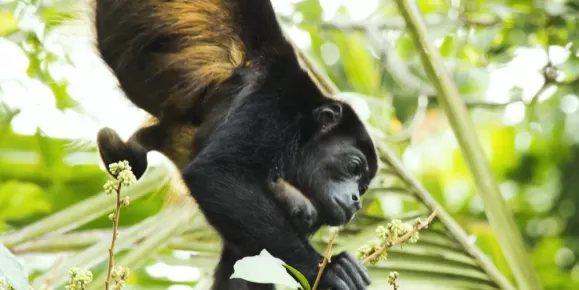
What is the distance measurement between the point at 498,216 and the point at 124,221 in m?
1.36

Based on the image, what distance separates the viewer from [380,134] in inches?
117

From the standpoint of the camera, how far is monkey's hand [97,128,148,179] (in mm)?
2535

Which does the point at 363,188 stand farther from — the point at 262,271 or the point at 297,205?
the point at 262,271

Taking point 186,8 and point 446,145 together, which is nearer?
point 186,8

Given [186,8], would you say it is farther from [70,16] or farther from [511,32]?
[511,32]

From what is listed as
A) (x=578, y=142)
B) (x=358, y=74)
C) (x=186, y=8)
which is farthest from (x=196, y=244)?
(x=578, y=142)

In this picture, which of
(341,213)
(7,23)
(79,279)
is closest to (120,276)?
(79,279)

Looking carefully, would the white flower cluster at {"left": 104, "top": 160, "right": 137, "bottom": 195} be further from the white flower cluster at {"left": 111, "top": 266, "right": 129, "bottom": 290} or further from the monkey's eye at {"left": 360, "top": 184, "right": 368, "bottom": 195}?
the monkey's eye at {"left": 360, "top": 184, "right": 368, "bottom": 195}

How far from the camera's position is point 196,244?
2650mm

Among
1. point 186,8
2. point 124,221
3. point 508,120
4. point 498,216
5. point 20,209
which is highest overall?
point 508,120

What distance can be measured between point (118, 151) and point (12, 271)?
149 centimetres

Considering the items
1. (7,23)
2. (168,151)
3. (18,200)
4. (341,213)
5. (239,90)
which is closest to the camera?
(341,213)

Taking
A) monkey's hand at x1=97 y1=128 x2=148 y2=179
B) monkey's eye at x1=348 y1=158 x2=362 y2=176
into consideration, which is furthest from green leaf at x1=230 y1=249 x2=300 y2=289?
monkey's hand at x1=97 y1=128 x2=148 y2=179

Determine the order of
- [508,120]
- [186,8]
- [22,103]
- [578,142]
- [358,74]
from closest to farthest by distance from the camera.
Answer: [186,8] → [22,103] → [358,74] → [578,142] → [508,120]
